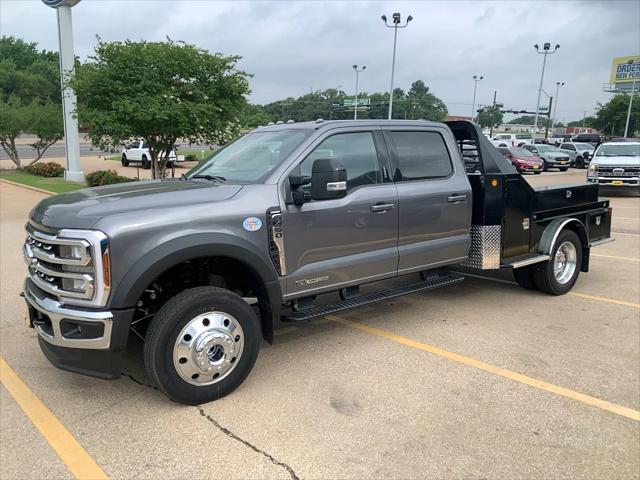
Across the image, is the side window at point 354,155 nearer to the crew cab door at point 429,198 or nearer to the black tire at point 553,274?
the crew cab door at point 429,198

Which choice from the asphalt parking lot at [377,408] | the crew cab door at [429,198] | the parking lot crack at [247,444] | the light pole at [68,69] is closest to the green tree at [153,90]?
the light pole at [68,69]

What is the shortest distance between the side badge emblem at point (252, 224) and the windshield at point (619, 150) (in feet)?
60.0

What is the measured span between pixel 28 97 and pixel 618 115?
3344 inches

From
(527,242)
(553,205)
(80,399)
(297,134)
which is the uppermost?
(297,134)

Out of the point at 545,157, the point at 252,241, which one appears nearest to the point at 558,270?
the point at 252,241

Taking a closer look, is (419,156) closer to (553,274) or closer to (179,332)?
(553,274)

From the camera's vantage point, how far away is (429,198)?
491 cm

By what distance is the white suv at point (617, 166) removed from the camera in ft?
57.5

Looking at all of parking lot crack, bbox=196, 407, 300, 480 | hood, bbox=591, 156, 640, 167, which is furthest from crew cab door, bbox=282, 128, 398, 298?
hood, bbox=591, 156, 640, 167

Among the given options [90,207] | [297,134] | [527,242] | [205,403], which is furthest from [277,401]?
[527,242]

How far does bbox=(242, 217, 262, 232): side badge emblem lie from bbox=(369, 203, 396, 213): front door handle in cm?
110

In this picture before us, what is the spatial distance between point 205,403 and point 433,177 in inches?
116

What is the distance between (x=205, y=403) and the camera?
3.63 meters

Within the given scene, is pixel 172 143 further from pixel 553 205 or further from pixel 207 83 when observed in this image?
pixel 553 205
